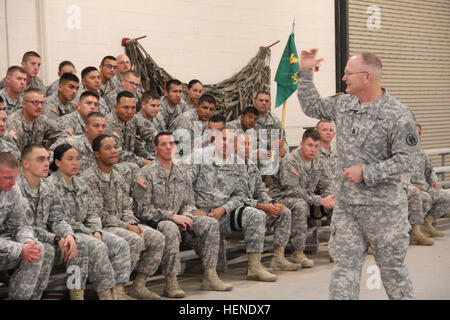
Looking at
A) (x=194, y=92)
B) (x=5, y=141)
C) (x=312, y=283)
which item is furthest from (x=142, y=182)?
(x=194, y=92)

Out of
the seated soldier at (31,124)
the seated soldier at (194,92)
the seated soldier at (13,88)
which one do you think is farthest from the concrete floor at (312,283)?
the seated soldier at (194,92)

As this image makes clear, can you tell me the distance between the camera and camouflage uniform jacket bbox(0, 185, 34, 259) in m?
4.22

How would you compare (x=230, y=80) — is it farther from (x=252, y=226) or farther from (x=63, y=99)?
(x=252, y=226)

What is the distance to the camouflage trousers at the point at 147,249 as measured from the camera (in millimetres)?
4824

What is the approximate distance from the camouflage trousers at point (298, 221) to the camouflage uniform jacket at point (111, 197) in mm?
1647

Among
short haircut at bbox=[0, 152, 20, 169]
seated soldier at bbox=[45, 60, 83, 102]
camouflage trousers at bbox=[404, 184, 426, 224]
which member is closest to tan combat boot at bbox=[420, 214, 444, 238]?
camouflage trousers at bbox=[404, 184, 426, 224]

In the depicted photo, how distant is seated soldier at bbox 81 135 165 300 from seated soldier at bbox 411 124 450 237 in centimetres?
364

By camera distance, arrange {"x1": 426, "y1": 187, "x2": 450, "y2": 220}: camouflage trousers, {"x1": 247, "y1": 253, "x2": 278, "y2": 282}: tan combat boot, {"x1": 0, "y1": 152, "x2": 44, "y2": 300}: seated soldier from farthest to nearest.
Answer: {"x1": 426, "y1": 187, "x2": 450, "y2": 220}: camouflage trousers < {"x1": 247, "y1": 253, "x2": 278, "y2": 282}: tan combat boot < {"x1": 0, "y1": 152, "x2": 44, "y2": 300}: seated soldier

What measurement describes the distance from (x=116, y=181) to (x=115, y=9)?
339cm

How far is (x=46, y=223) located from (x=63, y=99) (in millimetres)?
2127

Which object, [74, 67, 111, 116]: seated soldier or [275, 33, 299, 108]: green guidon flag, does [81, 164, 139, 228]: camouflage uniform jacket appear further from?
[275, 33, 299, 108]: green guidon flag

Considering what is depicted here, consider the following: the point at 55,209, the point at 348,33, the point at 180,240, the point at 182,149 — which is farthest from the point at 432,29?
the point at 55,209

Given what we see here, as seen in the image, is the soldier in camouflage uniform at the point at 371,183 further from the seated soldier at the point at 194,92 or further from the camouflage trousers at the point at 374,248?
the seated soldier at the point at 194,92

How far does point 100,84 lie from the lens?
6.94 metres
